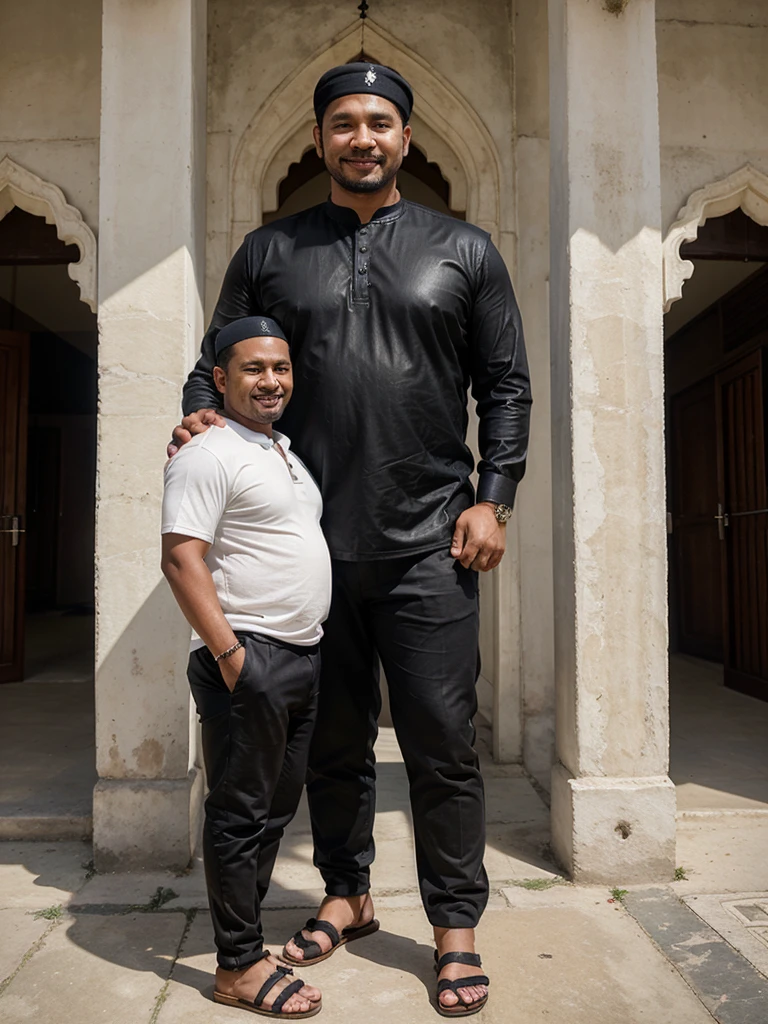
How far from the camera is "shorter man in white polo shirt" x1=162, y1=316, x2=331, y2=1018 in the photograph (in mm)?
2146

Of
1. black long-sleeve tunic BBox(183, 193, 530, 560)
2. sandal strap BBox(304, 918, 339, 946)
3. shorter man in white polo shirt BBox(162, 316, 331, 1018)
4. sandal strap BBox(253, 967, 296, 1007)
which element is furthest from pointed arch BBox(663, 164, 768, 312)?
sandal strap BBox(253, 967, 296, 1007)

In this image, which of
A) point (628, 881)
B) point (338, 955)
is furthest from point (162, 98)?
point (628, 881)

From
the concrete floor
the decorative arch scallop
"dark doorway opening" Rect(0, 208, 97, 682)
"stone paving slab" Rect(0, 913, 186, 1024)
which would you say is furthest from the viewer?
"dark doorway opening" Rect(0, 208, 97, 682)

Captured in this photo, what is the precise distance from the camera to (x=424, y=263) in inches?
94.4

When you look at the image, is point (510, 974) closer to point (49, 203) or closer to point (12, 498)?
point (49, 203)

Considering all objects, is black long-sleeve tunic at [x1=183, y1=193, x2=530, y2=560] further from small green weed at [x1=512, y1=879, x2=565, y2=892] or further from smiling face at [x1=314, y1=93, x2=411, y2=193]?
small green weed at [x1=512, y1=879, x2=565, y2=892]

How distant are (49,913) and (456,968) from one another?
1431 mm

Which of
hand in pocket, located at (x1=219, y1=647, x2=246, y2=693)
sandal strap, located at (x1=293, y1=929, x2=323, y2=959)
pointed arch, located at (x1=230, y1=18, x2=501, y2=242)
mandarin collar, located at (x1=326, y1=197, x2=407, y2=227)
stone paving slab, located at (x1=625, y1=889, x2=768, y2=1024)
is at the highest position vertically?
pointed arch, located at (x1=230, y1=18, x2=501, y2=242)

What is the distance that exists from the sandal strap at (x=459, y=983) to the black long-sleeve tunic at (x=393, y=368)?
1.11 meters

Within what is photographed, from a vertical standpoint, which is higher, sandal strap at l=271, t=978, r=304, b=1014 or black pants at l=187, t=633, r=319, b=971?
black pants at l=187, t=633, r=319, b=971

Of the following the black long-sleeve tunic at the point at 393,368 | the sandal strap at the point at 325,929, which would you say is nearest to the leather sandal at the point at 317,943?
the sandal strap at the point at 325,929

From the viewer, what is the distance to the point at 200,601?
2.12 m

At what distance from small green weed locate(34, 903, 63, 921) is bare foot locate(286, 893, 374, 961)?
33.8 inches

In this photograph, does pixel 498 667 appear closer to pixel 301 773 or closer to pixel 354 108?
pixel 301 773
